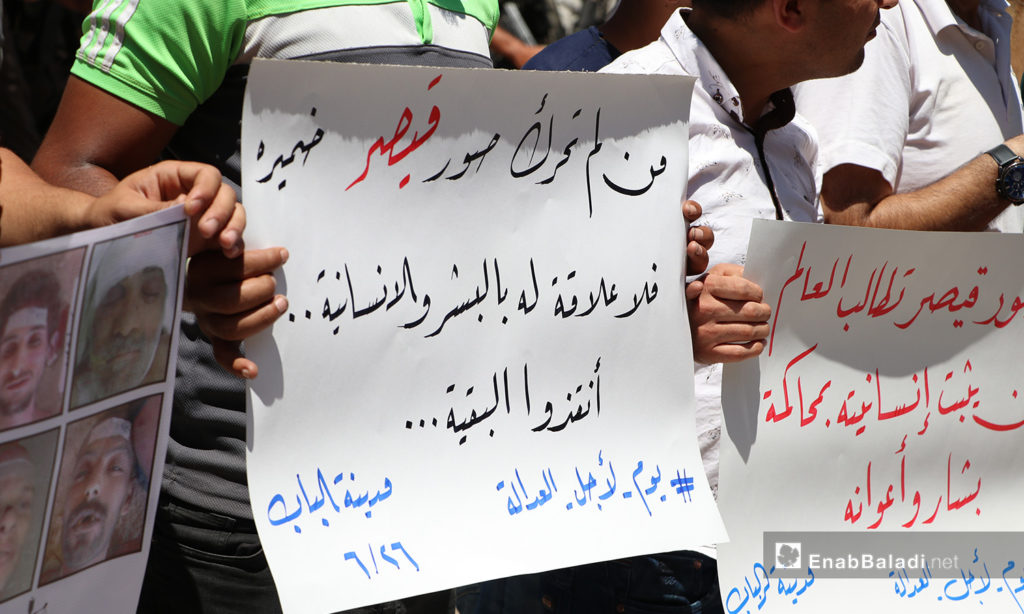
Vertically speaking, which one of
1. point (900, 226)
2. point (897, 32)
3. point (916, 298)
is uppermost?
point (897, 32)

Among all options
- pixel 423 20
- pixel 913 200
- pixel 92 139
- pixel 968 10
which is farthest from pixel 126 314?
pixel 968 10

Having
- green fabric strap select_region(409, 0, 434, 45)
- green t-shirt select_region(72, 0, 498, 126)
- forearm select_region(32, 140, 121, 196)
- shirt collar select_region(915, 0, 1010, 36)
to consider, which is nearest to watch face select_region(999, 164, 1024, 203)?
shirt collar select_region(915, 0, 1010, 36)

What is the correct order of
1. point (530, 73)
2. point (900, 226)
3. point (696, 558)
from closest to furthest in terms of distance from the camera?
point (530, 73) → point (696, 558) → point (900, 226)

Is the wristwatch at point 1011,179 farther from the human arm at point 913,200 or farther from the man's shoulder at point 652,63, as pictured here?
the man's shoulder at point 652,63

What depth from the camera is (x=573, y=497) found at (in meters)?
1.27

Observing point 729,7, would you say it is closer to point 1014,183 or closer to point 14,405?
point 1014,183

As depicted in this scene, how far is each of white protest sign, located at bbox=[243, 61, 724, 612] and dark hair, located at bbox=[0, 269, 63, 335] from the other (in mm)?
230

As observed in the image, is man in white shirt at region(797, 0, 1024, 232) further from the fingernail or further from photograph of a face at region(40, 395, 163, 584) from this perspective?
photograph of a face at region(40, 395, 163, 584)

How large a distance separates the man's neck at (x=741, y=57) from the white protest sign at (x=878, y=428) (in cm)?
29

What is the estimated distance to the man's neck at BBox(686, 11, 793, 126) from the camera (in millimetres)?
1534

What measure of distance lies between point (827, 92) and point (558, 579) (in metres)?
1.02

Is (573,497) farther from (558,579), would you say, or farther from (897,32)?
(897,32)

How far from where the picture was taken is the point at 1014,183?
183 cm

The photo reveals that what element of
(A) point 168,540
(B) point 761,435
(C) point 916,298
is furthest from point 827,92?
(A) point 168,540
